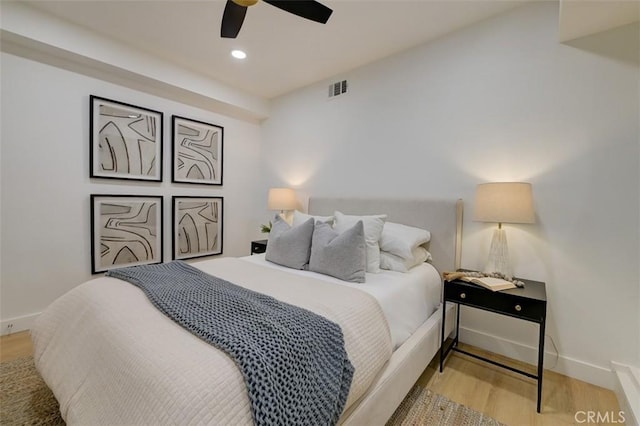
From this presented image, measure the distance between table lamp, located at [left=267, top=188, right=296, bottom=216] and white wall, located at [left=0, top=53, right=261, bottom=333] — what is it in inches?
59.3

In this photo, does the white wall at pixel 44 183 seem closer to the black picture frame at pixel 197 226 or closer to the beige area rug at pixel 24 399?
the black picture frame at pixel 197 226

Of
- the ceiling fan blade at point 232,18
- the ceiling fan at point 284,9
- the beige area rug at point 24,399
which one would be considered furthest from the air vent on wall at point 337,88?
the beige area rug at point 24,399

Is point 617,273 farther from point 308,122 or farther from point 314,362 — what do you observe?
point 308,122

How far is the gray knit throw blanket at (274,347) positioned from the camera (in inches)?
35.1

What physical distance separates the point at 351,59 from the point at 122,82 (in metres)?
2.37

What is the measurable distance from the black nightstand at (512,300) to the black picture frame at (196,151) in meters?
3.03

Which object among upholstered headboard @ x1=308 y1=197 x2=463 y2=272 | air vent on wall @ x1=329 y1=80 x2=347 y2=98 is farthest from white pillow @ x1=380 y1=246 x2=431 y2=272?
air vent on wall @ x1=329 y1=80 x2=347 y2=98

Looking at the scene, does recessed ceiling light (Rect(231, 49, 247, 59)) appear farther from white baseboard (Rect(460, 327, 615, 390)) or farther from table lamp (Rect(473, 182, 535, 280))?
white baseboard (Rect(460, 327, 615, 390))

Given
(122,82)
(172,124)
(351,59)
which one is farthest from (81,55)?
(351,59)

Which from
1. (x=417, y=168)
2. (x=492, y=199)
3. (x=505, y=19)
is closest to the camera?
(x=492, y=199)

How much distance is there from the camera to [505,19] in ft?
7.20

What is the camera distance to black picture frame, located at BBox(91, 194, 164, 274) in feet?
9.09

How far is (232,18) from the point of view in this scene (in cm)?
188

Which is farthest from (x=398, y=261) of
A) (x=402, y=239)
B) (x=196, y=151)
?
(x=196, y=151)
